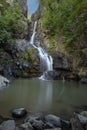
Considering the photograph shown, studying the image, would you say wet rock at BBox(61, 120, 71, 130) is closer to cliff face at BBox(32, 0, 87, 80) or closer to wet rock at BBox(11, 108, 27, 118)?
wet rock at BBox(11, 108, 27, 118)

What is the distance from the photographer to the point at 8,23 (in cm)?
3156

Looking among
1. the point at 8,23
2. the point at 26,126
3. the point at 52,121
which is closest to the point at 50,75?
the point at 8,23

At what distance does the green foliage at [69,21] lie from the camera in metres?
11.8

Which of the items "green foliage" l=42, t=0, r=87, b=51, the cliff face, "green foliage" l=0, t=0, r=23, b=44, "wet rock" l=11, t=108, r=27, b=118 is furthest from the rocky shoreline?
"green foliage" l=0, t=0, r=23, b=44

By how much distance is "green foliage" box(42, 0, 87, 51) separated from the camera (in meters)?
11.8

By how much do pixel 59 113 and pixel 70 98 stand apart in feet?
12.2

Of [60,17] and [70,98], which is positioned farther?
[60,17]

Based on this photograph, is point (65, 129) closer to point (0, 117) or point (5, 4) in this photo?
point (0, 117)

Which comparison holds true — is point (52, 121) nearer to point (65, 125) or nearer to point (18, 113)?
point (65, 125)

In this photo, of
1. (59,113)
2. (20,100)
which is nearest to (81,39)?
(20,100)

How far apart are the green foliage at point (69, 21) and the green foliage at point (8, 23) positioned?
461 centimetres

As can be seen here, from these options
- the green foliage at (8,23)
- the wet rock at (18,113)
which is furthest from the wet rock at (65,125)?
the green foliage at (8,23)

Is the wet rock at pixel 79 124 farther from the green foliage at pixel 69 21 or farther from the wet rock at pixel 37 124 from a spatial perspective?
the green foliage at pixel 69 21

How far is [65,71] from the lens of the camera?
25.5 meters
